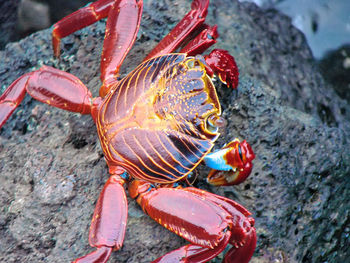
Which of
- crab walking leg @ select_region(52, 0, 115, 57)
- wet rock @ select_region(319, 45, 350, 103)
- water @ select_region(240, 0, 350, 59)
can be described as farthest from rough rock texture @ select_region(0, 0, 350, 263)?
water @ select_region(240, 0, 350, 59)

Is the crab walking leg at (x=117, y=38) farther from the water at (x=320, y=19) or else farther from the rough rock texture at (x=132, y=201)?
the water at (x=320, y=19)

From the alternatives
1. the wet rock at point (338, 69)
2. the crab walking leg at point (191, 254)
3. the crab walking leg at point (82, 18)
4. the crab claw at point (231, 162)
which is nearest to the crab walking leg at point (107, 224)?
the crab walking leg at point (191, 254)

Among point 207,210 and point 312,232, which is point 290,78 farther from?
point 207,210

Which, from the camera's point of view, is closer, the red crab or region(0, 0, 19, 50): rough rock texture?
the red crab

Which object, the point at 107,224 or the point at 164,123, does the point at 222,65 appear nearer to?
the point at 164,123

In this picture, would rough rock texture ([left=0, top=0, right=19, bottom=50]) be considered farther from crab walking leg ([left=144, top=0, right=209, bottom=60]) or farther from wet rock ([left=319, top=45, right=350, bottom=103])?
wet rock ([left=319, top=45, right=350, bottom=103])

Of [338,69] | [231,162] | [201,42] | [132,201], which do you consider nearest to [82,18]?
[201,42]
